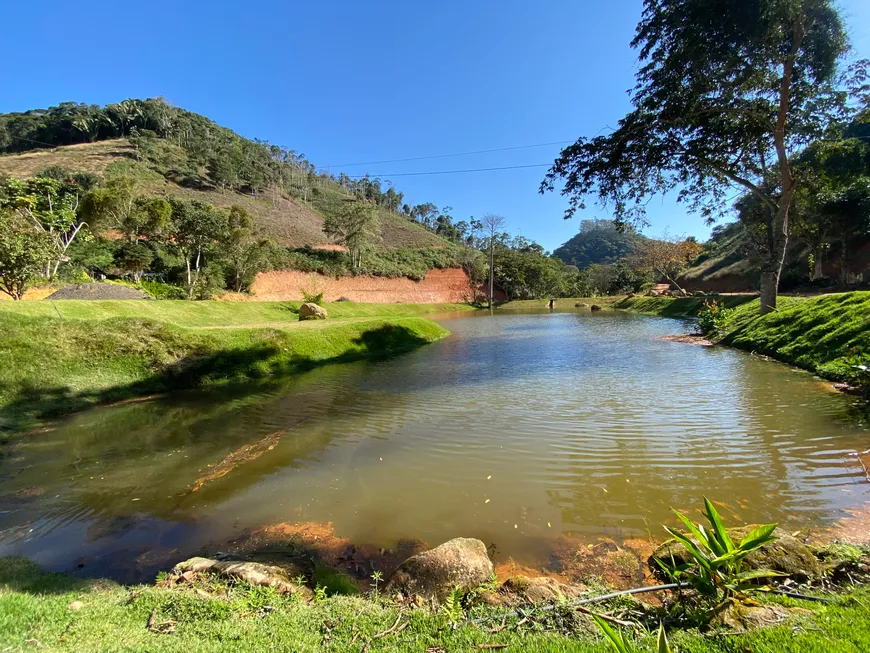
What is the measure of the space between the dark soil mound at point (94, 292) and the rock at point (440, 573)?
81.9ft

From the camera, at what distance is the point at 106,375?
448 inches

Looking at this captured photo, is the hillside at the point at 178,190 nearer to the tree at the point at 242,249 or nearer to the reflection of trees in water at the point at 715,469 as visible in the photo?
the tree at the point at 242,249

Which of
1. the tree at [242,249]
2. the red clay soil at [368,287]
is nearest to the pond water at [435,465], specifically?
the tree at [242,249]

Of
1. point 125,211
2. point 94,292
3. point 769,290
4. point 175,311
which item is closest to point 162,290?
point 94,292

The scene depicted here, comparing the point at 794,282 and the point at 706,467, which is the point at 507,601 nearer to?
the point at 706,467

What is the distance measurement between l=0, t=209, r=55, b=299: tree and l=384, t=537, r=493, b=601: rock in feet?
71.9

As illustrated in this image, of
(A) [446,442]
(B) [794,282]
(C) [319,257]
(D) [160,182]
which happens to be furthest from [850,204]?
(D) [160,182]

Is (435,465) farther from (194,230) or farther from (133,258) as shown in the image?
(133,258)

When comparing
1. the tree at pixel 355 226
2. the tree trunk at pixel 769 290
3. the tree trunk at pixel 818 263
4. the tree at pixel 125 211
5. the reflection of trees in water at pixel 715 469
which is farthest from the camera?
the tree at pixel 355 226

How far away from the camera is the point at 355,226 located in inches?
2185

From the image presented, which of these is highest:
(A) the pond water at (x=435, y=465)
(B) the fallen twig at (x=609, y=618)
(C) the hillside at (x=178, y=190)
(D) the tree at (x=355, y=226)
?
(C) the hillside at (x=178, y=190)

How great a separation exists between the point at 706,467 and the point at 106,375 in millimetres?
14404

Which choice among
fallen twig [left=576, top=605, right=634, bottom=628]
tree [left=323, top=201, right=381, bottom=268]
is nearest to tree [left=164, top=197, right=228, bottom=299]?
tree [left=323, top=201, right=381, bottom=268]

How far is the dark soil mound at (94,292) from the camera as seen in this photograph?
67.4 ft
